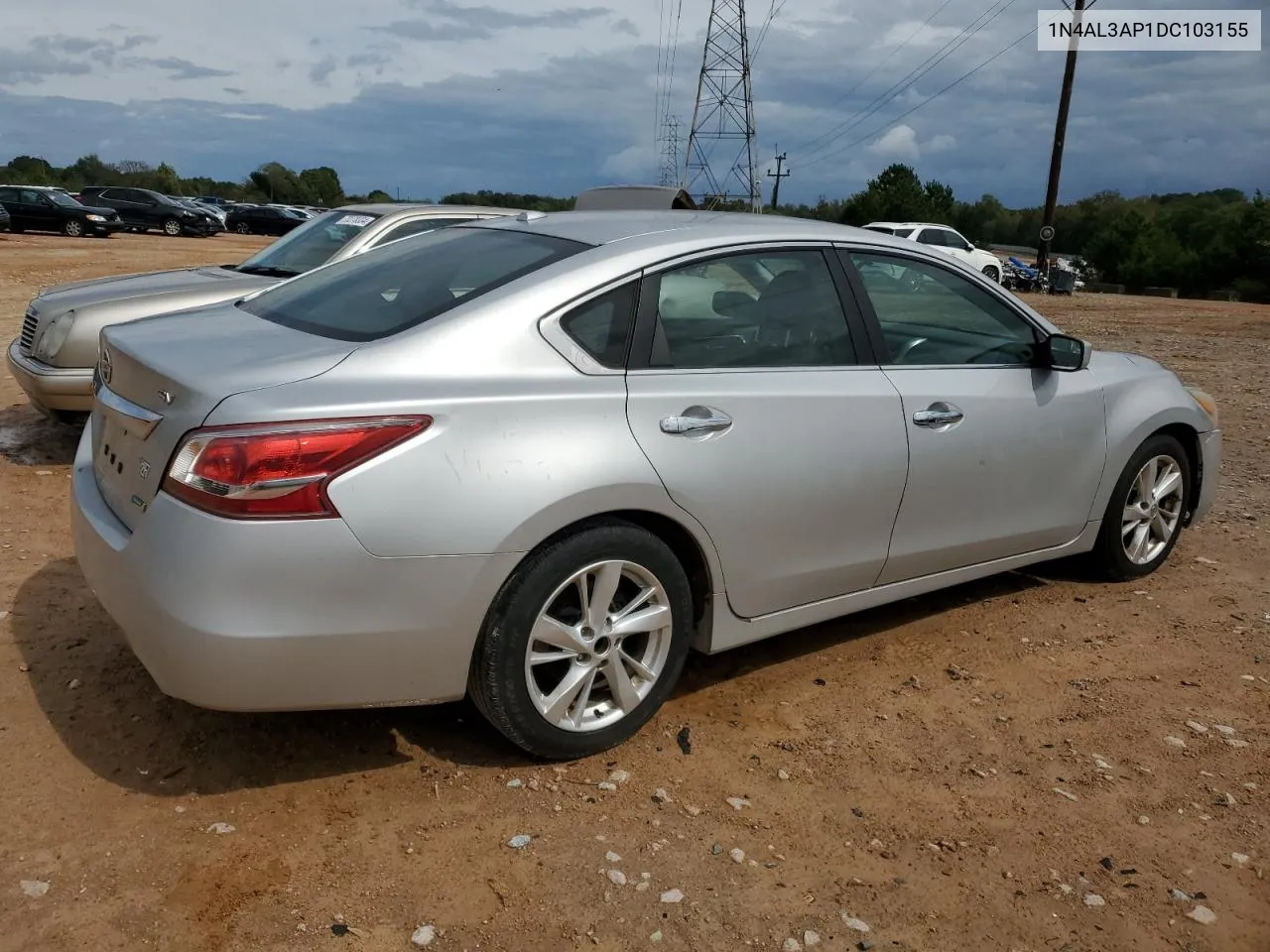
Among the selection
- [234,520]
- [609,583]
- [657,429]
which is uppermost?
[657,429]

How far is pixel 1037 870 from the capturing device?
296 cm

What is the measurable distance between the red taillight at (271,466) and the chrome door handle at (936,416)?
2056mm

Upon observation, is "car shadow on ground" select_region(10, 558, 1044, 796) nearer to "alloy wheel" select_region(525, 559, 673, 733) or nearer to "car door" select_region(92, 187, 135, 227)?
"alloy wheel" select_region(525, 559, 673, 733)

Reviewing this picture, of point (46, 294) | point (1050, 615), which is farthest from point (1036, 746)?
point (46, 294)

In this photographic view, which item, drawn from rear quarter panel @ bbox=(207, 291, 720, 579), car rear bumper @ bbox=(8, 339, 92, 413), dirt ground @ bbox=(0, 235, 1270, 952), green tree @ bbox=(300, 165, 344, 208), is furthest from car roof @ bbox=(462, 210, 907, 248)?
green tree @ bbox=(300, 165, 344, 208)

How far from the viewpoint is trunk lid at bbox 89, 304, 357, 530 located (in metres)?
2.90

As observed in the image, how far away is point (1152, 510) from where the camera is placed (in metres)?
5.14

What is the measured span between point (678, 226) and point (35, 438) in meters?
5.17

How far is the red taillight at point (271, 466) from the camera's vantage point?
2.73 metres

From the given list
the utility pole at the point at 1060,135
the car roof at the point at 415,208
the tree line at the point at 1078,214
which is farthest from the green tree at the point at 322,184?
the car roof at the point at 415,208

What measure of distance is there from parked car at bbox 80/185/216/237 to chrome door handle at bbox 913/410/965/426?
136 ft

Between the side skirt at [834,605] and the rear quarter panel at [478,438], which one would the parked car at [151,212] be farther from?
the rear quarter panel at [478,438]

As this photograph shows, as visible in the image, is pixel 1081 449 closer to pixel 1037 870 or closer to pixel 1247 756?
pixel 1247 756

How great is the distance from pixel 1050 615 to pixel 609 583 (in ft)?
8.09
